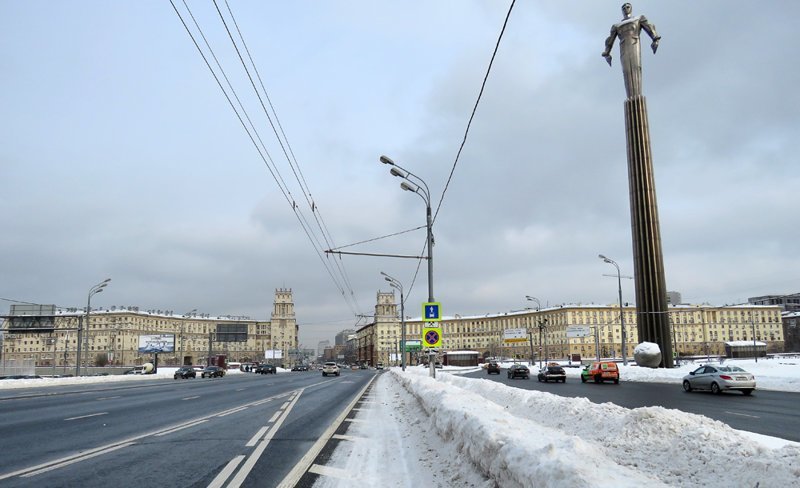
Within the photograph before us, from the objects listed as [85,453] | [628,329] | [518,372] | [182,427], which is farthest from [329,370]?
[628,329]

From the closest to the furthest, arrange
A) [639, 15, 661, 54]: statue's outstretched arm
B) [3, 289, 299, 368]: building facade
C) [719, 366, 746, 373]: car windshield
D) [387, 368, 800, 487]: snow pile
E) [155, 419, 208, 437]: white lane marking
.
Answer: [387, 368, 800, 487]: snow pile, [155, 419, 208, 437]: white lane marking, [719, 366, 746, 373]: car windshield, [639, 15, 661, 54]: statue's outstretched arm, [3, 289, 299, 368]: building facade

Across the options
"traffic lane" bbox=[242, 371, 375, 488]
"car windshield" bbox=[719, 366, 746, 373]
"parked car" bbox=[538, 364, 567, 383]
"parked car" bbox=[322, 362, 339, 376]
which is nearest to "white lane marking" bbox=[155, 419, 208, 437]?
"traffic lane" bbox=[242, 371, 375, 488]

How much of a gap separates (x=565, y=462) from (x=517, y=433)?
6.25 ft

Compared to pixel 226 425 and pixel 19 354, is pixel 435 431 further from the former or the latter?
pixel 19 354

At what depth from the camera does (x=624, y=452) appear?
6957 millimetres

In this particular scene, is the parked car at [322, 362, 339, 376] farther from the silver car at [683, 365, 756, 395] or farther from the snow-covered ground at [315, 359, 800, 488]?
the snow-covered ground at [315, 359, 800, 488]

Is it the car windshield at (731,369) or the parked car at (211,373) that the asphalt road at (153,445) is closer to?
the car windshield at (731,369)

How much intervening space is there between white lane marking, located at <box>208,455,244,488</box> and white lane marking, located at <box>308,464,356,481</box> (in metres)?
1.10

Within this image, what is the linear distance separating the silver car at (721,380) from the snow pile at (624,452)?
19009 mm

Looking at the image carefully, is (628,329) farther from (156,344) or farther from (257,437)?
(257,437)

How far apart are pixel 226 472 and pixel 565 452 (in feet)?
15.6

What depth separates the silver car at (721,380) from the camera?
24750mm

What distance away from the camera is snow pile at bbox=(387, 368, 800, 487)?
15.1 ft

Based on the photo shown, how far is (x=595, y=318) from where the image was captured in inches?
6654
